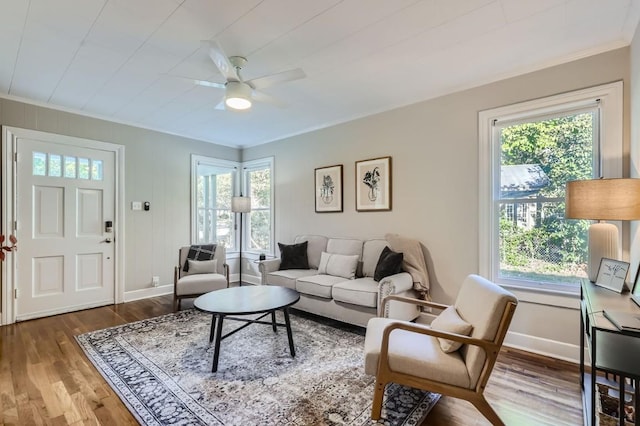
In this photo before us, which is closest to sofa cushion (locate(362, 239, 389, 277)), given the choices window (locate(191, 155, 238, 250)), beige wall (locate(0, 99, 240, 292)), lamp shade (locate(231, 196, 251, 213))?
lamp shade (locate(231, 196, 251, 213))

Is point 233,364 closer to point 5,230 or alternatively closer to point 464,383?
point 464,383

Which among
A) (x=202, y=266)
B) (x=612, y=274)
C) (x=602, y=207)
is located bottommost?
(x=202, y=266)

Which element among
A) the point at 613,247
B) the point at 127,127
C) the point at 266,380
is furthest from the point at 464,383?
the point at 127,127

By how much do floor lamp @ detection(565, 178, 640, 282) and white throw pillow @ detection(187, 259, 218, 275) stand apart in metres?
4.04

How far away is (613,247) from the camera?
85.6 inches

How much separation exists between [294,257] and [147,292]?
7.70ft

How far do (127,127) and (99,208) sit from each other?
1.24 meters

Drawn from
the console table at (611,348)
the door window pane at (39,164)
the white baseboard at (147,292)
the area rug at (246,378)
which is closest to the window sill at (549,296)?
the console table at (611,348)

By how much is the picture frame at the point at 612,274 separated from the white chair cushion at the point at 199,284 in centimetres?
Result: 382

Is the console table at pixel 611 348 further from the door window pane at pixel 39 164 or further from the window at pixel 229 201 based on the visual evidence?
the door window pane at pixel 39 164

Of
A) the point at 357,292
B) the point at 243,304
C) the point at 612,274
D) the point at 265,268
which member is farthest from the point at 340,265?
the point at 612,274

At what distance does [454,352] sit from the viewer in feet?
6.11

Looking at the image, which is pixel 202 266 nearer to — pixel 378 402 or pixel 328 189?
pixel 328 189

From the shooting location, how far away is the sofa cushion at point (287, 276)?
12.3ft
